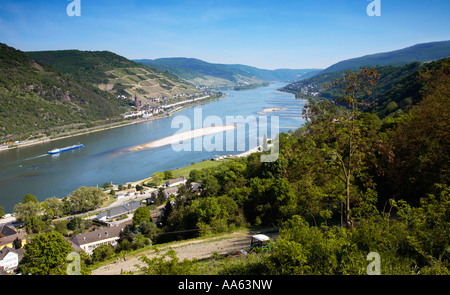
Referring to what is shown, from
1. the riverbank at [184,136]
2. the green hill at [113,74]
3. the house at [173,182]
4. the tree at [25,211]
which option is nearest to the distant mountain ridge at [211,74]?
the green hill at [113,74]

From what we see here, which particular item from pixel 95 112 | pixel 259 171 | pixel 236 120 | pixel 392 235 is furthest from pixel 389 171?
pixel 95 112

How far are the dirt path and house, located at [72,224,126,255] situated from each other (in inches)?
251

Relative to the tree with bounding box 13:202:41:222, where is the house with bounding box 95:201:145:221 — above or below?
below

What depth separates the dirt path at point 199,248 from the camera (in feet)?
19.3

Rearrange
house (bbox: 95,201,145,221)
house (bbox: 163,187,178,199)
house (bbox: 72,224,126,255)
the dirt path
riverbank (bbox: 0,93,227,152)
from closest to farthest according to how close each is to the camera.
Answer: the dirt path < house (bbox: 72,224,126,255) < house (bbox: 95,201,145,221) < house (bbox: 163,187,178,199) < riverbank (bbox: 0,93,227,152)

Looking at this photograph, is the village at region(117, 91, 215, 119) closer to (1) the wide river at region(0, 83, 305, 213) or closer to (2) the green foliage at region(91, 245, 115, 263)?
(1) the wide river at region(0, 83, 305, 213)

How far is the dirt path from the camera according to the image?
5891 millimetres

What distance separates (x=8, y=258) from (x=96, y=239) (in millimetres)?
3188

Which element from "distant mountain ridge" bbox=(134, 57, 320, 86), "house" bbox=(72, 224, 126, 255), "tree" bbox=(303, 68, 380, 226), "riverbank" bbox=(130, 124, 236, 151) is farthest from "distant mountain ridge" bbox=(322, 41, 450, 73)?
"tree" bbox=(303, 68, 380, 226)

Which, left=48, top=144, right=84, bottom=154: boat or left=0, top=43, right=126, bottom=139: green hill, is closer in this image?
left=48, top=144, right=84, bottom=154: boat

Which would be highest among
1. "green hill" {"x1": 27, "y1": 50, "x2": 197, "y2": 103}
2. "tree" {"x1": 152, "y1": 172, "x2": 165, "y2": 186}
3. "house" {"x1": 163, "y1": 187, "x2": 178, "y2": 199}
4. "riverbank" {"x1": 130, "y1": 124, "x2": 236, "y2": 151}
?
"green hill" {"x1": 27, "y1": 50, "x2": 197, "y2": 103}

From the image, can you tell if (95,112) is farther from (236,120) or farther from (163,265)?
(163,265)

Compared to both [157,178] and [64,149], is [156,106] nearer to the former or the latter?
[64,149]

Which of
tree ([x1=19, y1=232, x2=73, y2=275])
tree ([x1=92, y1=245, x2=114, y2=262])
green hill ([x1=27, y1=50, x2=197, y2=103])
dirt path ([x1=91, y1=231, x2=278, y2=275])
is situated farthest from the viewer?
green hill ([x1=27, y1=50, x2=197, y2=103])
